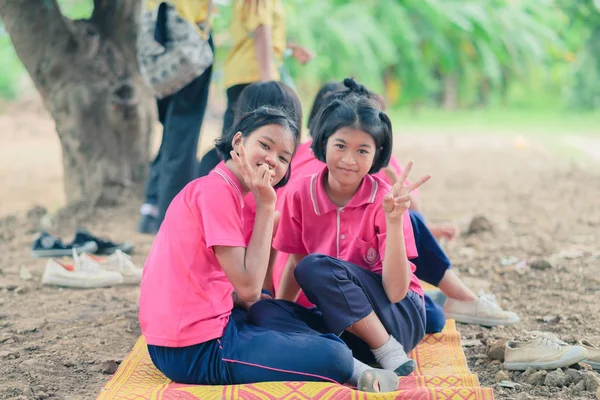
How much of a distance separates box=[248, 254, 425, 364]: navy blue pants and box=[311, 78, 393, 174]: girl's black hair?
18.8 inches

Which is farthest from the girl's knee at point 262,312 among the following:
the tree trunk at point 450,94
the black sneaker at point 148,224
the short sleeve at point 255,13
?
the tree trunk at point 450,94

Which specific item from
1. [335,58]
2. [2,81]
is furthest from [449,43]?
[2,81]

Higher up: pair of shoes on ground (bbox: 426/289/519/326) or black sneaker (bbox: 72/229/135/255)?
pair of shoes on ground (bbox: 426/289/519/326)

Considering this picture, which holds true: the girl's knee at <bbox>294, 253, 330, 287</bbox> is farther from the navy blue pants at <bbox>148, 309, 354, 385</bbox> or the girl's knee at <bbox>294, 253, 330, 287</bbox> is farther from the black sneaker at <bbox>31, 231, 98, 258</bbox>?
the black sneaker at <bbox>31, 231, 98, 258</bbox>

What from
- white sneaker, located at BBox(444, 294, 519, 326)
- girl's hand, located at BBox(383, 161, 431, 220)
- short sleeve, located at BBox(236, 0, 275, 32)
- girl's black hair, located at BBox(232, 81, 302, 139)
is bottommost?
white sneaker, located at BBox(444, 294, 519, 326)

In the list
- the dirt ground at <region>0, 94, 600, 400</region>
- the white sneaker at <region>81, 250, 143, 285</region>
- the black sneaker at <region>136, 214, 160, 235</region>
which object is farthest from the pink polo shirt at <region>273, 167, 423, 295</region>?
the black sneaker at <region>136, 214, 160, 235</region>

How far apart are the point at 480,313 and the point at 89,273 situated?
2087 mm

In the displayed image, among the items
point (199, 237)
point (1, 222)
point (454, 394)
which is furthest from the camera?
point (1, 222)

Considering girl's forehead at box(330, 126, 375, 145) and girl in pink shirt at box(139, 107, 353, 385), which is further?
girl's forehead at box(330, 126, 375, 145)

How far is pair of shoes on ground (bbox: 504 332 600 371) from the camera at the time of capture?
9.38 ft

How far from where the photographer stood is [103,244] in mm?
4871

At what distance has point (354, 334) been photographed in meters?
2.97

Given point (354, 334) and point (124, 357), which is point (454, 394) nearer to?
point (354, 334)

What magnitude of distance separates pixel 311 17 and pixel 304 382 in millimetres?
12077
